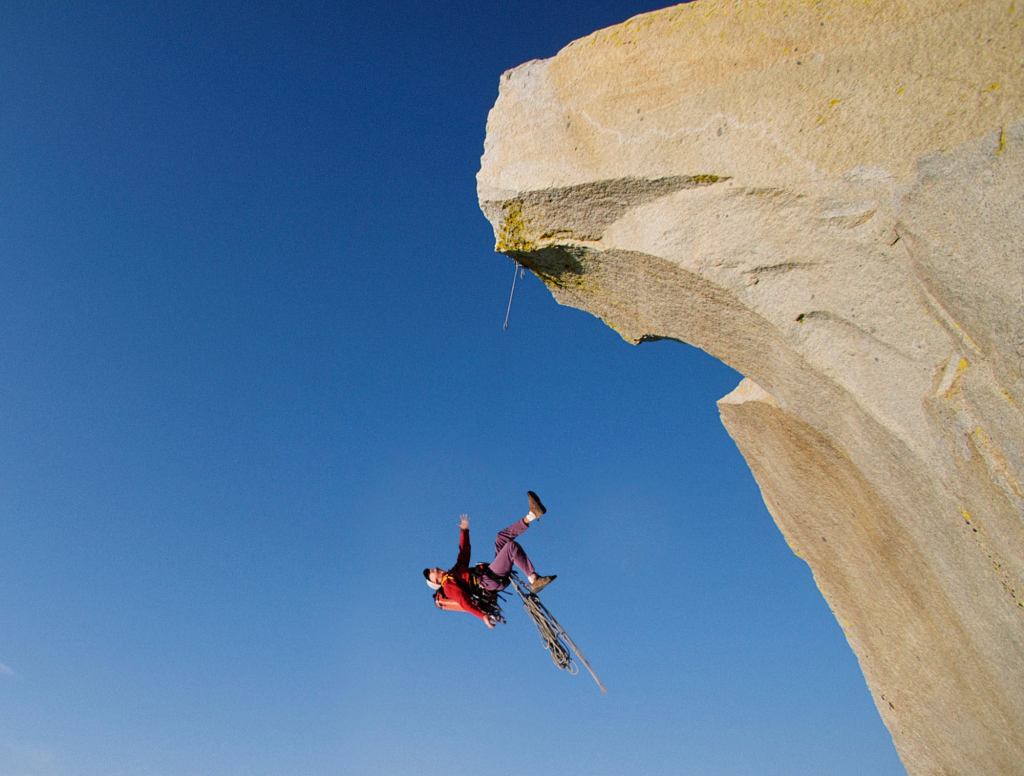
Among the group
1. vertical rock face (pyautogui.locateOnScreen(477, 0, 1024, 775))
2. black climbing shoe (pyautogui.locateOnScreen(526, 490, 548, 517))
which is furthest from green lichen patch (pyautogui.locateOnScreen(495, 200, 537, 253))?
black climbing shoe (pyautogui.locateOnScreen(526, 490, 548, 517))

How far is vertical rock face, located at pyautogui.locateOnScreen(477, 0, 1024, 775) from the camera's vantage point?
3277 millimetres

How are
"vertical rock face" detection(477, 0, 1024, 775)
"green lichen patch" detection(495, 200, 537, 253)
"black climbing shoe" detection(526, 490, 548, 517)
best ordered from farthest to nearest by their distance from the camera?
"black climbing shoe" detection(526, 490, 548, 517)
"green lichen patch" detection(495, 200, 537, 253)
"vertical rock face" detection(477, 0, 1024, 775)

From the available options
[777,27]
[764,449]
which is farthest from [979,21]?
[764,449]

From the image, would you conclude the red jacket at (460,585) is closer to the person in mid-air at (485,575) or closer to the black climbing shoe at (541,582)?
the person in mid-air at (485,575)

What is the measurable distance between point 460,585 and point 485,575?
31 cm

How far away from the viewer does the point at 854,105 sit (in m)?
3.52

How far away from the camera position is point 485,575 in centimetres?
804

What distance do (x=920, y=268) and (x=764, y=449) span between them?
2633 millimetres

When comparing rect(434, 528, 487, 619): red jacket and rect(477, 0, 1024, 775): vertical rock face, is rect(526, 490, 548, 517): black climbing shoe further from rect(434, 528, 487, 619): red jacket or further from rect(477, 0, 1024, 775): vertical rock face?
rect(477, 0, 1024, 775): vertical rock face

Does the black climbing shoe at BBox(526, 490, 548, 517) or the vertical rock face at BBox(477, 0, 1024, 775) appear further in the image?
the black climbing shoe at BBox(526, 490, 548, 517)

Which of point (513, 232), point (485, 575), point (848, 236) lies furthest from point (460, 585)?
point (848, 236)

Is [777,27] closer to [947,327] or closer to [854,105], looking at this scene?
[854,105]

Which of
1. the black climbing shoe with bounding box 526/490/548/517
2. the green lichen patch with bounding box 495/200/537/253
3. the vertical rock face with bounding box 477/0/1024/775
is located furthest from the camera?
the black climbing shoe with bounding box 526/490/548/517

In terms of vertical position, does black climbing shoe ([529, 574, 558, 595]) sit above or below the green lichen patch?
below
